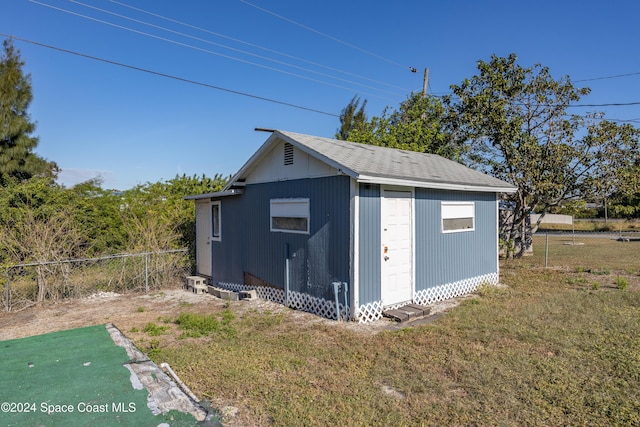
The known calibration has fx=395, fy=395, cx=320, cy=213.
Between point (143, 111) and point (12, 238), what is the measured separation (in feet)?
24.1

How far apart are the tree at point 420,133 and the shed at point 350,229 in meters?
6.04

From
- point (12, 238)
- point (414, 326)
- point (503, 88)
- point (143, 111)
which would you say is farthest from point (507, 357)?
point (143, 111)

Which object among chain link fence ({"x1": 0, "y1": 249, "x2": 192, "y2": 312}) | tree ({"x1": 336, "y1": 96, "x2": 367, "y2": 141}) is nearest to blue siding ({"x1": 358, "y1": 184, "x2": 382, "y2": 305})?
chain link fence ({"x1": 0, "y1": 249, "x2": 192, "y2": 312})

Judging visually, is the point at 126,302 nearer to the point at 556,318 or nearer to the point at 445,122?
the point at 556,318

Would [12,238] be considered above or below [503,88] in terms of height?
below

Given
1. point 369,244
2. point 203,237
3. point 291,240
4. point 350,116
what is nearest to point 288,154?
point 291,240

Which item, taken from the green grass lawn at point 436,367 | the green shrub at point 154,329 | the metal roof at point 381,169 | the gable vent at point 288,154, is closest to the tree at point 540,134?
the metal roof at point 381,169

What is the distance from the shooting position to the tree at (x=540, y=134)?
13.3 m

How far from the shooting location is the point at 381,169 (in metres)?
7.03

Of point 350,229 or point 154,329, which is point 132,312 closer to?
point 154,329

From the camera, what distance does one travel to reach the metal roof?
6617mm

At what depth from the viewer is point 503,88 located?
1393 cm

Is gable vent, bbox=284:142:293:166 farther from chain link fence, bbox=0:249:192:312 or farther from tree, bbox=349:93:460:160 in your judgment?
tree, bbox=349:93:460:160

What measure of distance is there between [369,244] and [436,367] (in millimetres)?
2450
